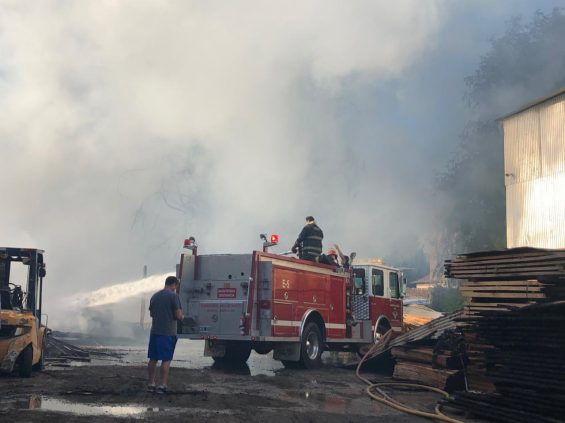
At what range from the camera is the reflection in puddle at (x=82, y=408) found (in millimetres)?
6909

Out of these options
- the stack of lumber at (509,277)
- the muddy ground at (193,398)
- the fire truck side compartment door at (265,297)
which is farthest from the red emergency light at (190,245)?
the stack of lumber at (509,277)

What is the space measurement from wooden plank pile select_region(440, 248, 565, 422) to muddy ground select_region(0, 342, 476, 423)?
1.05m

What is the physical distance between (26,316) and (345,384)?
19.9 feet

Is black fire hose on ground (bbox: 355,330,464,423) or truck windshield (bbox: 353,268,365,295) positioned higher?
truck windshield (bbox: 353,268,365,295)

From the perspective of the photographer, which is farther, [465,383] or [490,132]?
[490,132]

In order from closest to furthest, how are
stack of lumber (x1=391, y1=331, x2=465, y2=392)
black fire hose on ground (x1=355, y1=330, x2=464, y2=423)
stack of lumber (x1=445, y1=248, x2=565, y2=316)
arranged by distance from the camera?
black fire hose on ground (x1=355, y1=330, x2=464, y2=423) < stack of lumber (x1=445, y1=248, x2=565, y2=316) < stack of lumber (x1=391, y1=331, x2=465, y2=392)

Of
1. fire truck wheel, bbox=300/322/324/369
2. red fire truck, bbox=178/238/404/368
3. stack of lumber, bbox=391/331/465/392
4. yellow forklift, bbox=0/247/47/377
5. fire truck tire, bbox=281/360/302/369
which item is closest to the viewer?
stack of lumber, bbox=391/331/465/392

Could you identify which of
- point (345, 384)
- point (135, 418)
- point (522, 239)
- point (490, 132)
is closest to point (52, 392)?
point (135, 418)

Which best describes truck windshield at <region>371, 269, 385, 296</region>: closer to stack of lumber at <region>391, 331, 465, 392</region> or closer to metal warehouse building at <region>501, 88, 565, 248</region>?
stack of lumber at <region>391, 331, 465, 392</region>

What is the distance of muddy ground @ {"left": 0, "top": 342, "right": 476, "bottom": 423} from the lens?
6973mm

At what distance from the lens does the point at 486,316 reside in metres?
8.34

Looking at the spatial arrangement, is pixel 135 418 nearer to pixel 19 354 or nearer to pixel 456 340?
pixel 19 354

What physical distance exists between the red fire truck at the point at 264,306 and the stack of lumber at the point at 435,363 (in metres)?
2.51

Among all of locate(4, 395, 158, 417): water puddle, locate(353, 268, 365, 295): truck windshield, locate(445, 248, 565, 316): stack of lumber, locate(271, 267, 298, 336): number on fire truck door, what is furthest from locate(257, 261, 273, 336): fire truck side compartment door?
locate(4, 395, 158, 417): water puddle
